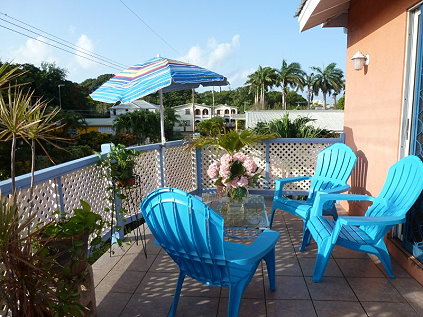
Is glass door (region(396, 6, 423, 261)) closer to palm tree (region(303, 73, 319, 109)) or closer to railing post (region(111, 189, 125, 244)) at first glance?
railing post (region(111, 189, 125, 244))

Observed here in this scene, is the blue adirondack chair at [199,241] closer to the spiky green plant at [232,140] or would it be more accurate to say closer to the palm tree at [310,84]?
the spiky green plant at [232,140]

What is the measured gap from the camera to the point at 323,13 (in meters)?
4.45

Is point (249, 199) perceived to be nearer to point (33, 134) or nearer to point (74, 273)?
point (74, 273)

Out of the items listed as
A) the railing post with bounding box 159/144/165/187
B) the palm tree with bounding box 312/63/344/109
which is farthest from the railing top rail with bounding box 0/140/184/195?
the palm tree with bounding box 312/63/344/109

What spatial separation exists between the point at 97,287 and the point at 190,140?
9.35ft

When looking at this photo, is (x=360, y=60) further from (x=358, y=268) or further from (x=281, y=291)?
(x=281, y=291)

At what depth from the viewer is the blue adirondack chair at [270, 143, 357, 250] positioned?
3.46 m

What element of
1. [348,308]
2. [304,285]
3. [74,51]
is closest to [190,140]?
[304,285]

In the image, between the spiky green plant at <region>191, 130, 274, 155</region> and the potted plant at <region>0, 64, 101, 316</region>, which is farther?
the spiky green plant at <region>191, 130, 274, 155</region>

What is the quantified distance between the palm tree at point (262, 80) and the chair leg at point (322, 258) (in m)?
46.7

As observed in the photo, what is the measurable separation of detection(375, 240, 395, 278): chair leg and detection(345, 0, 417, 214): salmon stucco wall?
3.07 feet

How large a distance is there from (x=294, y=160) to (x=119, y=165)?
9.66ft

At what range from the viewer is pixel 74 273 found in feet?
5.95

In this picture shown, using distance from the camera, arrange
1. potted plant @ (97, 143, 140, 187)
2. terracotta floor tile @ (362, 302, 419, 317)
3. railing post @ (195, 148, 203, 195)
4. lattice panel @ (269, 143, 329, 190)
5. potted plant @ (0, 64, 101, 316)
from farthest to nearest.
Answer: railing post @ (195, 148, 203, 195) → lattice panel @ (269, 143, 329, 190) → potted plant @ (97, 143, 140, 187) → terracotta floor tile @ (362, 302, 419, 317) → potted plant @ (0, 64, 101, 316)
